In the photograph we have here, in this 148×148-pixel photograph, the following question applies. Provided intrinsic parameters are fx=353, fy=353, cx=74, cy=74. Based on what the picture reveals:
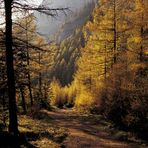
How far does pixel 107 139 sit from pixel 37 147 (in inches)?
256

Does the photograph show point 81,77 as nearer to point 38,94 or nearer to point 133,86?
point 38,94

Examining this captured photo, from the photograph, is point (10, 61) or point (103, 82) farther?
point (103, 82)

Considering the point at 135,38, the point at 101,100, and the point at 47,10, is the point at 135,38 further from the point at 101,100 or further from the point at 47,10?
the point at 47,10

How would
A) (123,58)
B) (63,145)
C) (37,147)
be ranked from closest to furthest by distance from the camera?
(37,147)
(63,145)
(123,58)

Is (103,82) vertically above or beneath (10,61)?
beneath

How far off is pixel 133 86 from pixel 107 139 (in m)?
4.49

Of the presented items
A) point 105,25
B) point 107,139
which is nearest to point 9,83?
point 107,139

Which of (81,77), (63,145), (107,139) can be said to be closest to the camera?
(63,145)

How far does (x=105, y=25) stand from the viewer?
108 feet

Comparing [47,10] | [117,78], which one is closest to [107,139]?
[117,78]

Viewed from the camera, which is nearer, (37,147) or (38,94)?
(37,147)

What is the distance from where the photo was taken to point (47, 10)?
16109mm

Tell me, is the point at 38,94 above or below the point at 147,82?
below

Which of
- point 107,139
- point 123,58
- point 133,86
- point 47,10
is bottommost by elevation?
point 107,139
